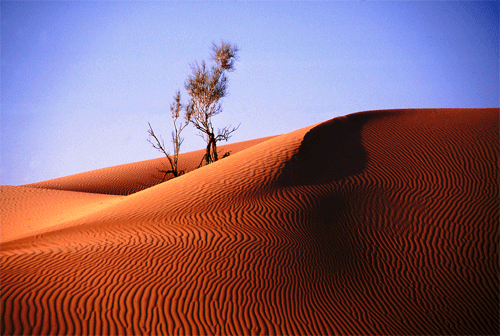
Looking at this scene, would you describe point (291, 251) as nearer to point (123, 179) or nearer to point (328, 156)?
point (328, 156)

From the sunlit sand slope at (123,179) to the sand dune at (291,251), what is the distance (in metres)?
11.9

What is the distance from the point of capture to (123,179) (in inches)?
1096

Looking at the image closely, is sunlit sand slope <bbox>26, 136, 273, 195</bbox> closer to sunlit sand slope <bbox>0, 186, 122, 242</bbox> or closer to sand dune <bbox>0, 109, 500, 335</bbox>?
sunlit sand slope <bbox>0, 186, 122, 242</bbox>

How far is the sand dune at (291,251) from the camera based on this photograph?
644cm

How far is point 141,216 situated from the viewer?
1104 centimetres

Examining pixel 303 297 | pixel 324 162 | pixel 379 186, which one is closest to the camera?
pixel 303 297

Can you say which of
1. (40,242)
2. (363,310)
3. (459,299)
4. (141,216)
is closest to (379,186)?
(459,299)

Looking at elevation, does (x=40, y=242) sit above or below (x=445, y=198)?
above

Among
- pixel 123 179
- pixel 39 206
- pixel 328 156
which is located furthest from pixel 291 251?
pixel 123 179

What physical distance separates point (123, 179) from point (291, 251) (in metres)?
21.8

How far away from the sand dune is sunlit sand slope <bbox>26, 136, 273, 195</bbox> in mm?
11944

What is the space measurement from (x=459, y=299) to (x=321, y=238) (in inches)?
121

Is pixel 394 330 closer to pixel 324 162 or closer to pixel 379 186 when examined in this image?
pixel 379 186

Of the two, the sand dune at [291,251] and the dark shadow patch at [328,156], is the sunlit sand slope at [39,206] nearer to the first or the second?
the sand dune at [291,251]
